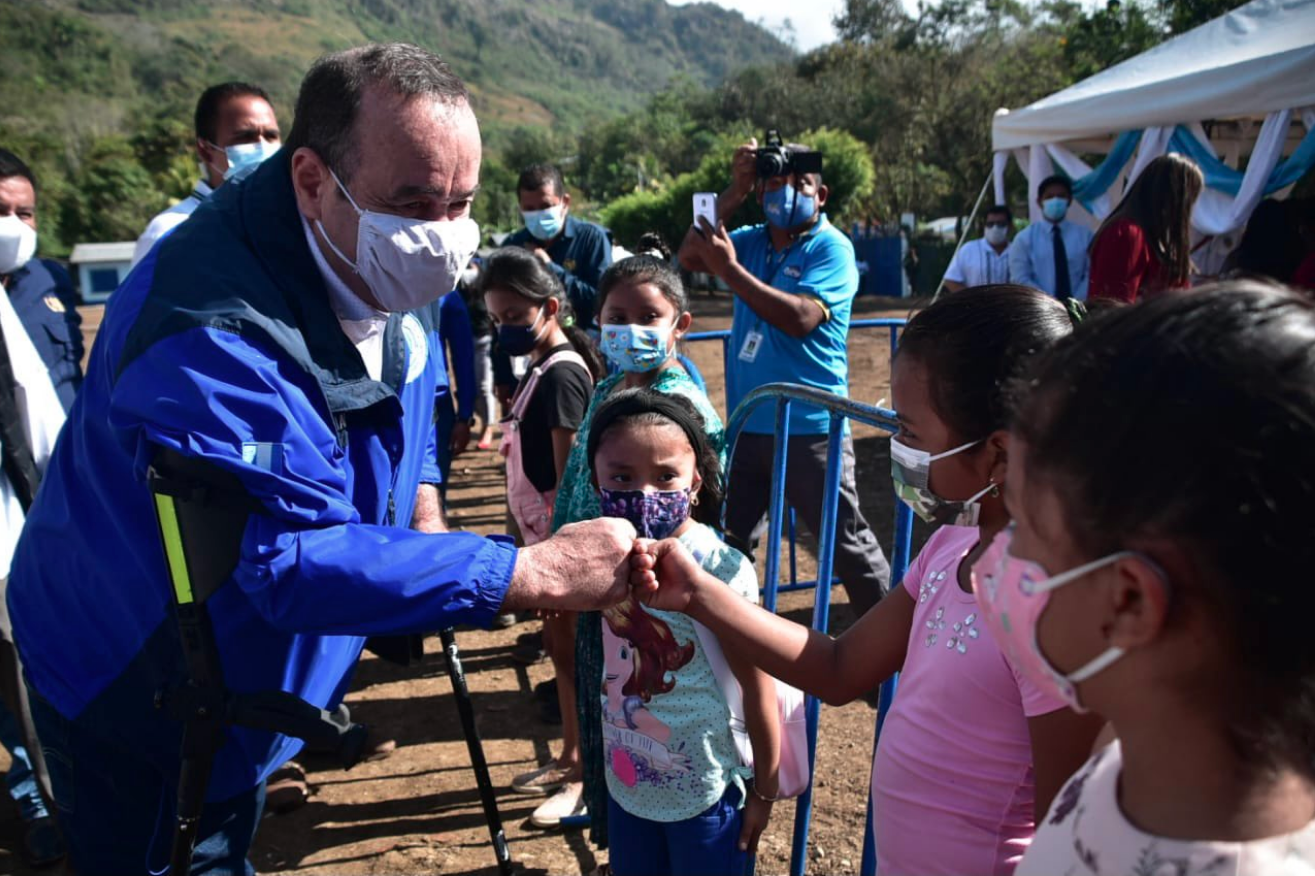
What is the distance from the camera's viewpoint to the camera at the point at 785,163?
4332 millimetres

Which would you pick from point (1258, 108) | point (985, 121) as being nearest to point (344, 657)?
point (1258, 108)

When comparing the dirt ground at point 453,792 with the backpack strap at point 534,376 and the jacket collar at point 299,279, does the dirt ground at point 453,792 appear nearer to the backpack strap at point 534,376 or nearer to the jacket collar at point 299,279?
the backpack strap at point 534,376

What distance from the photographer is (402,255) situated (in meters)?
2.05

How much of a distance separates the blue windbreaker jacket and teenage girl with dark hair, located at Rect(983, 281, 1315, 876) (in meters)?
1.09

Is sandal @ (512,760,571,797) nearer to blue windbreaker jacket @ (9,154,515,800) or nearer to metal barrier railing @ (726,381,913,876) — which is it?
metal barrier railing @ (726,381,913,876)

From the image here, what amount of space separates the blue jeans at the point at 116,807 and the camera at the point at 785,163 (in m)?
3.35

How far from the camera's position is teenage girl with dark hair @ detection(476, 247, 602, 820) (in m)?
3.73

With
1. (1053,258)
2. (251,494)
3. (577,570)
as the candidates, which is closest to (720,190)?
(1053,258)

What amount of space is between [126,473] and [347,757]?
2.32 feet

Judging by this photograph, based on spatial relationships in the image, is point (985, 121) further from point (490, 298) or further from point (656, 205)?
point (490, 298)

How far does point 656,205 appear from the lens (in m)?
31.5

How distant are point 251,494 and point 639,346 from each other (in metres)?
1.78

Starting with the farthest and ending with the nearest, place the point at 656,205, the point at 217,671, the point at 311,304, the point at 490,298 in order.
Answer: the point at 656,205 → the point at 490,298 → the point at 311,304 → the point at 217,671

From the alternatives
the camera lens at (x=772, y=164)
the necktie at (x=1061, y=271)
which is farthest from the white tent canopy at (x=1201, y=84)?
the camera lens at (x=772, y=164)
